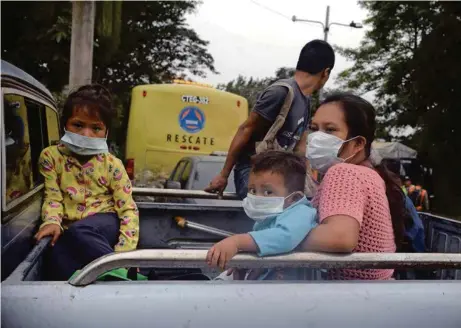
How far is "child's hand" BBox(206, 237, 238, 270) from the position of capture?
1.60m

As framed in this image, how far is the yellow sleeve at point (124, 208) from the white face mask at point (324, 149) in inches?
37.1

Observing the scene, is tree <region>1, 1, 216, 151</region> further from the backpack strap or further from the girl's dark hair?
the girl's dark hair

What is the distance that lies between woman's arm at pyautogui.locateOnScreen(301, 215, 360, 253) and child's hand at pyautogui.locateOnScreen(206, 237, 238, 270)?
9.9 inches

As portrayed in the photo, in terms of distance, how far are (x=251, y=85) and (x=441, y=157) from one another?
2793 centimetres

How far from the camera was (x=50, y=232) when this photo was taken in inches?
91.7

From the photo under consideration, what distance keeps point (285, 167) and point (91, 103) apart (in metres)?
1.11

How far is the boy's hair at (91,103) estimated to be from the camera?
8.64ft

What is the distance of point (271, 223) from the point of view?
79.4 inches

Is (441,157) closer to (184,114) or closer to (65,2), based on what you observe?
(184,114)

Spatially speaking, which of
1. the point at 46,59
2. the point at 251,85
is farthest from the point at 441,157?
the point at 251,85

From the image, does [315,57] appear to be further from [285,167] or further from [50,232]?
[50,232]

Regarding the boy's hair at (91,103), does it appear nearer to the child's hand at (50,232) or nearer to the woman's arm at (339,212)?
the child's hand at (50,232)

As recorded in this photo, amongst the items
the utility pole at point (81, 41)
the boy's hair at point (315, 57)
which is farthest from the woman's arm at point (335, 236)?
the utility pole at point (81, 41)

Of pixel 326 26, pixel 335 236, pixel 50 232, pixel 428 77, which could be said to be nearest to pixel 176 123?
pixel 50 232
